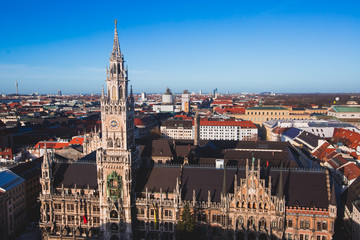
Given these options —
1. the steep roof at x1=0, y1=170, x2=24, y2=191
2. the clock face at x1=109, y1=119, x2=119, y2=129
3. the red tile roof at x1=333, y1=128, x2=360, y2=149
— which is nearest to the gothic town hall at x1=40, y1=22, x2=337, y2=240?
the clock face at x1=109, y1=119, x2=119, y2=129

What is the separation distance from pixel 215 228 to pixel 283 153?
43562 mm

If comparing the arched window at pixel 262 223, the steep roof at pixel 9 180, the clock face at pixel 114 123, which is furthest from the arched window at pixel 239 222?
the steep roof at pixel 9 180

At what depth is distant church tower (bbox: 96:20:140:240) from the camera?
58.1 m

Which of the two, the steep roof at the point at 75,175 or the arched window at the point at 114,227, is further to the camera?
the steep roof at the point at 75,175

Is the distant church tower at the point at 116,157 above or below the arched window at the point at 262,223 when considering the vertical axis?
above

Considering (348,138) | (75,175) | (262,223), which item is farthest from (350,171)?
(75,175)

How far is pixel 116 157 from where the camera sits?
191ft

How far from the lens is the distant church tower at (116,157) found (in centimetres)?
5809

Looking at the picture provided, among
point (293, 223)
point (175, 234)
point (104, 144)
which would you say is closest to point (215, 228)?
point (175, 234)

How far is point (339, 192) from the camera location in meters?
78.4

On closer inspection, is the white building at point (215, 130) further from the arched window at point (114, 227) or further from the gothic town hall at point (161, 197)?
the arched window at point (114, 227)

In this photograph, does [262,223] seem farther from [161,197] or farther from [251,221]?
[161,197]

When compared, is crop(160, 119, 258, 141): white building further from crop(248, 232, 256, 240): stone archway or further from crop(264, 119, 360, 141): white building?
crop(248, 232, 256, 240): stone archway

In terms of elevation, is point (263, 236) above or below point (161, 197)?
below
